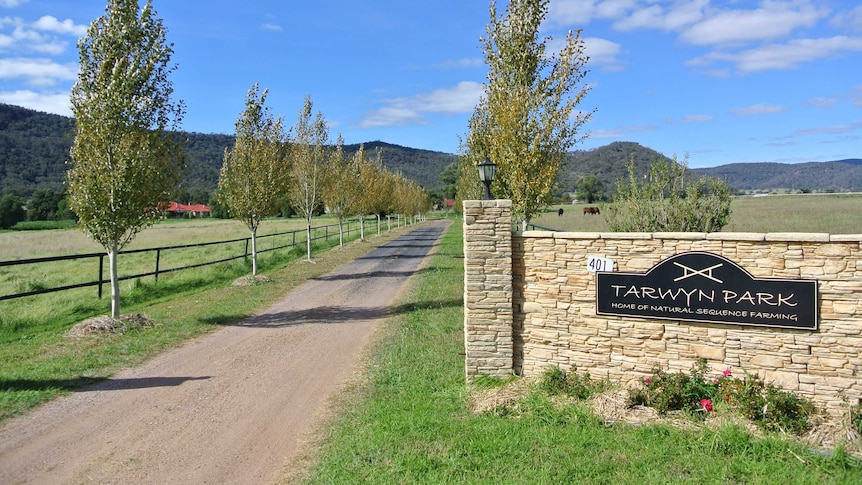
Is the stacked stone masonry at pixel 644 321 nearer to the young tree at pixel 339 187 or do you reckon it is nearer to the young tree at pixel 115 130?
the young tree at pixel 115 130

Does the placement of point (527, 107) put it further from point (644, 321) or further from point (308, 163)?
point (308, 163)

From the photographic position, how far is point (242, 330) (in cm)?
1102

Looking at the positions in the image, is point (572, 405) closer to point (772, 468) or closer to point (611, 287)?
point (611, 287)

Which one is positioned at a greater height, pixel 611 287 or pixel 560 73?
pixel 560 73

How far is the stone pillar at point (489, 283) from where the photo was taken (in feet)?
23.0

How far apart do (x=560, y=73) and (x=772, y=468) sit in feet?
26.2

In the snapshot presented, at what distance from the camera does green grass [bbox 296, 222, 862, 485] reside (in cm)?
471

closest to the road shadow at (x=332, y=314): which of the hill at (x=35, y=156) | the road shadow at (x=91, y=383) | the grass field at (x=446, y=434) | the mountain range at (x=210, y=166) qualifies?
the grass field at (x=446, y=434)

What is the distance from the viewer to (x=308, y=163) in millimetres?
25828

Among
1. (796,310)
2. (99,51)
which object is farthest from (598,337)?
(99,51)

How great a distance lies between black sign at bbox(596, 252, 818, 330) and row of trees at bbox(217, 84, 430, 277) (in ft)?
46.0

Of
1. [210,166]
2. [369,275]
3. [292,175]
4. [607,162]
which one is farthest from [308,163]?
[607,162]

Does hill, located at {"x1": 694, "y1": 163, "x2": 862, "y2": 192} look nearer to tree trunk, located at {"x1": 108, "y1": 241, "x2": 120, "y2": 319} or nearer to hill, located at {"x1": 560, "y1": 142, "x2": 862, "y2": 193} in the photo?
hill, located at {"x1": 560, "y1": 142, "x2": 862, "y2": 193}

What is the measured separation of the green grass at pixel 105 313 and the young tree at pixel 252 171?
225 cm
